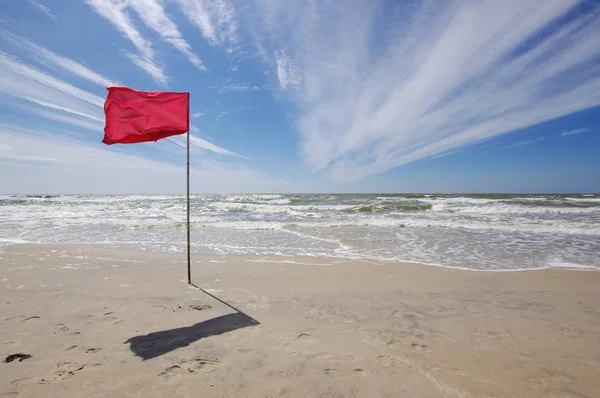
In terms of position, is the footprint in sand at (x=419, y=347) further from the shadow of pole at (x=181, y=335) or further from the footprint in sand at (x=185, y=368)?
the footprint in sand at (x=185, y=368)

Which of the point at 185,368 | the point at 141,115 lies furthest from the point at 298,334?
the point at 141,115

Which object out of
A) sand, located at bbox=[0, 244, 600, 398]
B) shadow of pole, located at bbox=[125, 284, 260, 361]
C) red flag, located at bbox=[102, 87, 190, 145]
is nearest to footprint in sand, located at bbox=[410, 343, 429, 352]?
sand, located at bbox=[0, 244, 600, 398]

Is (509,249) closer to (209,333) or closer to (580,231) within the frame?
(580,231)

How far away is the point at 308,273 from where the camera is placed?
7.22m

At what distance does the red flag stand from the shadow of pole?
376 cm

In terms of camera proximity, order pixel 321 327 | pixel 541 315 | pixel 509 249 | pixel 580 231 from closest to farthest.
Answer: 1. pixel 321 327
2. pixel 541 315
3. pixel 509 249
4. pixel 580 231

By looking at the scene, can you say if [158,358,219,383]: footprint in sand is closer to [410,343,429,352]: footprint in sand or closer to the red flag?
[410,343,429,352]: footprint in sand

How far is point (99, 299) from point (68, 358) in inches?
88.3

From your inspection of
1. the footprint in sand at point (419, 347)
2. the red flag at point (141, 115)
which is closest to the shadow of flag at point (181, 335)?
the footprint in sand at point (419, 347)

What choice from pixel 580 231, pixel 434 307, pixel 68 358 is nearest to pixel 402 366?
pixel 434 307

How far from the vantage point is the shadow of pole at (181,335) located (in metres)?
3.43

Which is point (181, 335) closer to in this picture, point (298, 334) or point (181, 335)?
point (181, 335)

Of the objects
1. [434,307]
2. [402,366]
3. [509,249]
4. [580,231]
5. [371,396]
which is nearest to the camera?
[371,396]

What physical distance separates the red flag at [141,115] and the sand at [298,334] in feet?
10.4
